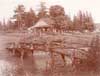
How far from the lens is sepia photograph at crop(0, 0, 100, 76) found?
1419mm

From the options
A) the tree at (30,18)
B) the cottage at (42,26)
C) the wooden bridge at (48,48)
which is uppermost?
the tree at (30,18)

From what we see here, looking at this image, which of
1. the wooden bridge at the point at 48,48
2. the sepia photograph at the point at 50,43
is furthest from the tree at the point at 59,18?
the wooden bridge at the point at 48,48

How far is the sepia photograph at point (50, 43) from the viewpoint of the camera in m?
1.42

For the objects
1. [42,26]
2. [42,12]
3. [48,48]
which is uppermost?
[42,12]

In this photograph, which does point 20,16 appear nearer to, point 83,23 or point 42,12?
point 42,12

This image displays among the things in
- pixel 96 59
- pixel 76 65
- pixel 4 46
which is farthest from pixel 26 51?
pixel 96 59

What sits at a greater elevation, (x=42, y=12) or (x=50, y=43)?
(x=42, y=12)

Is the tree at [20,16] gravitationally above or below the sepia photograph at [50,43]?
above

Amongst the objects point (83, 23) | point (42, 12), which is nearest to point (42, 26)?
point (42, 12)

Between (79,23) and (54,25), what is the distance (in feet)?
0.63

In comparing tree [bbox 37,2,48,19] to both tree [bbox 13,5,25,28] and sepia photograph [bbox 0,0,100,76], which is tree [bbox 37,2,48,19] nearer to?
sepia photograph [bbox 0,0,100,76]

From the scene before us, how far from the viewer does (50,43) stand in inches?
57.1

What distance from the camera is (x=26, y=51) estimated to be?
144cm

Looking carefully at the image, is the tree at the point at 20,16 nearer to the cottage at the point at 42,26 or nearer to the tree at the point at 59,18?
the cottage at the point at 42,26
